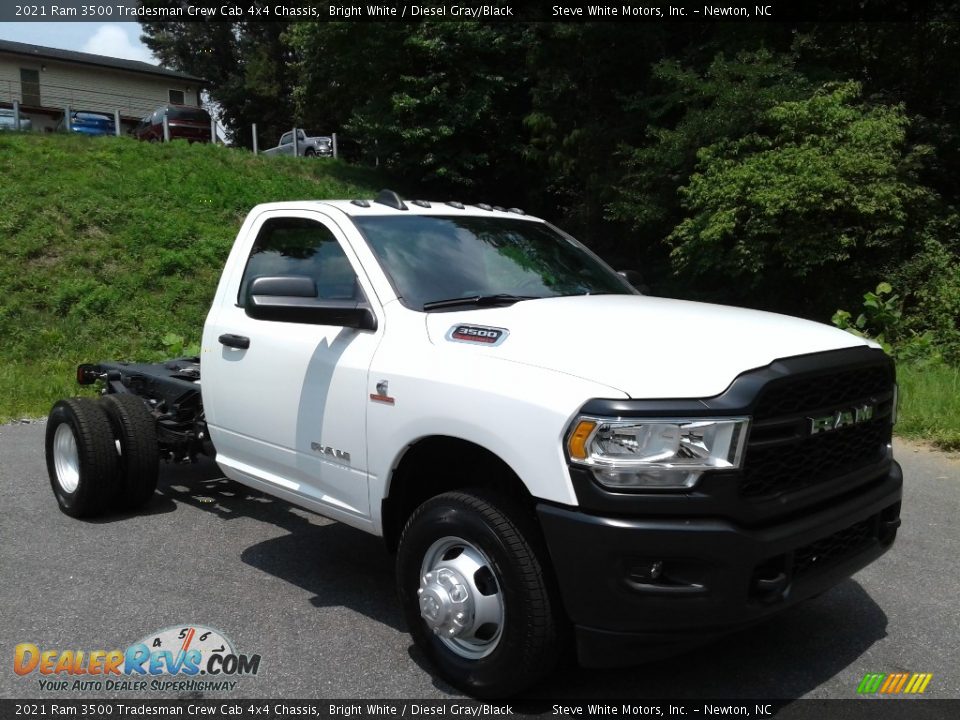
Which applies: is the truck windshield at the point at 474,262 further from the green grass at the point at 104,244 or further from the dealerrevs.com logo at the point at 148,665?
the green grass at the point at 104,244

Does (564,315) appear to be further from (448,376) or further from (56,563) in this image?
(56,563)

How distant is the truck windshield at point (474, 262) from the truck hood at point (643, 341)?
0.74ft

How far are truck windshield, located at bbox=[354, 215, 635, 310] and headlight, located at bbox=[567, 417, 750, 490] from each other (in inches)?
51.9

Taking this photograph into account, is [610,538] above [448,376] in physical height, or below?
below

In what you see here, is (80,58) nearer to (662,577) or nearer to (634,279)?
(634,279)

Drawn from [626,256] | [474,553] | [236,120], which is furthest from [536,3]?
[236,120]

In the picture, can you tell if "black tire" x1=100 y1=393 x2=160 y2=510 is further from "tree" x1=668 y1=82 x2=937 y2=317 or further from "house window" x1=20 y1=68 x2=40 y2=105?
"house window" x1=20 y1=68 x2=40 y2=105

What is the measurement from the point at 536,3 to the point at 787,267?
10072mm

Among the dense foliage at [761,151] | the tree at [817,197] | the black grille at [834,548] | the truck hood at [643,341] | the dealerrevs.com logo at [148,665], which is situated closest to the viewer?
the truck hood at [643,341]

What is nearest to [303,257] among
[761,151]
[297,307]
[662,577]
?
[297,307]

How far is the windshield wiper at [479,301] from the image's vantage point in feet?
13.2

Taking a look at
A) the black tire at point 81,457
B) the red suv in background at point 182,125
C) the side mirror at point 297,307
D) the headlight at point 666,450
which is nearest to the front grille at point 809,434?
the headlight at point 666,450

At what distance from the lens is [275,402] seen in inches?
174

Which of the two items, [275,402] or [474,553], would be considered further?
[275,402]
